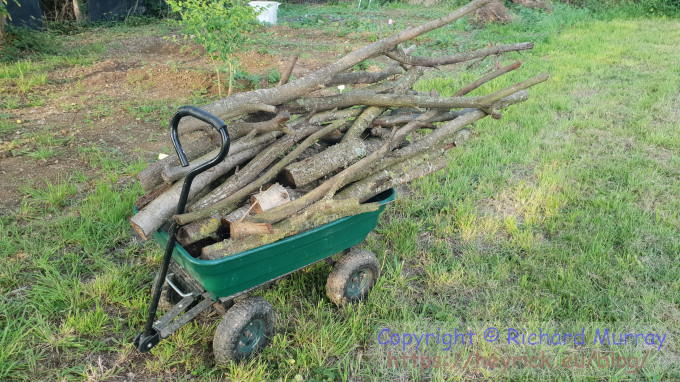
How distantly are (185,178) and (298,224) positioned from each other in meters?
0.60

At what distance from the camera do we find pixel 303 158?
2.75 m

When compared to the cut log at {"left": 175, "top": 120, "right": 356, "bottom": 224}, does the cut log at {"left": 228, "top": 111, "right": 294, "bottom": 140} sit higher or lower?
higher

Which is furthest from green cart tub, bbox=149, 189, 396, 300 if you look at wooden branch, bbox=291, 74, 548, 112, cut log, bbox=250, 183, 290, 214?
wooden branch, bbox=291, 74, 548, 112

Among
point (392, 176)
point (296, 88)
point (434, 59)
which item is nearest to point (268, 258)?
point (392, 176)

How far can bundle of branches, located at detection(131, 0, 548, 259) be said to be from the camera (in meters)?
2.25

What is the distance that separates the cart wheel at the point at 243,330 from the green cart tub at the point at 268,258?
0.10 m

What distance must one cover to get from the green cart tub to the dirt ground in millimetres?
2508

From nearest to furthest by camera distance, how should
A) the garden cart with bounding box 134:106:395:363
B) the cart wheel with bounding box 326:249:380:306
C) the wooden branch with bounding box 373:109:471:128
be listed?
the garden cart with bounding box 134:106:395:363 → the cart wheel with bounding box 326:249:380:306 → the wooden branch with bounding box 373:109:471:128

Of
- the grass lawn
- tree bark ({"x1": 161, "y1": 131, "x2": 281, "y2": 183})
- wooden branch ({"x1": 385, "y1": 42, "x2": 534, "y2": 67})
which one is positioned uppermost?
wooden branch ({"x1": 385, "y1": 42, "x2": 534, "y2": 67})

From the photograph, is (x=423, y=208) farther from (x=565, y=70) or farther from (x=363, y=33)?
(x=363, y=33)

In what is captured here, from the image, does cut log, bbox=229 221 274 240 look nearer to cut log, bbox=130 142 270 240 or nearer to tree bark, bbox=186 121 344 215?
tree bark, bbox=186 121 344 215

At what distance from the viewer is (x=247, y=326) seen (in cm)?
233

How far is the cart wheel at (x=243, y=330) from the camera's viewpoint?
2.26 metres

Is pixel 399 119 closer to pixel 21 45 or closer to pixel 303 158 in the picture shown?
pixel 303 158
